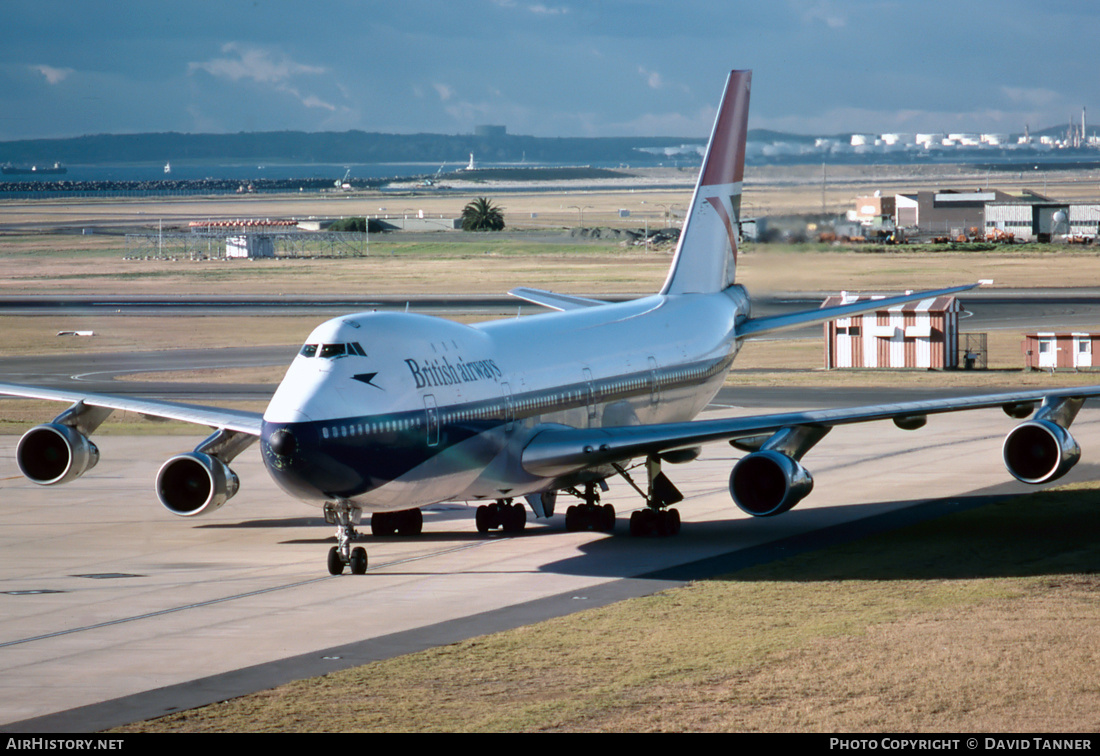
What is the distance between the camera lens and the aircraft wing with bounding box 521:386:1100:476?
29.9m

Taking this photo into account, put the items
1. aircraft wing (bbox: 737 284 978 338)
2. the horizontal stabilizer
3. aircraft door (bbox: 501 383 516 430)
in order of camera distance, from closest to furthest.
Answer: aircraft door (bbox: 501 383 516 430) → aircraft wing (bbox: 737 284 978 338) → the horizontal stabilizer

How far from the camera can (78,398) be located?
33938 mm

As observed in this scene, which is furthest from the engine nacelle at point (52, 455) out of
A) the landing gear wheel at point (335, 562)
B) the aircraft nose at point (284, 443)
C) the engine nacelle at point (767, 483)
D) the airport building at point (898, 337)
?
the airport building at point (898, 337)

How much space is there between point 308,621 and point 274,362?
5129 centimetres

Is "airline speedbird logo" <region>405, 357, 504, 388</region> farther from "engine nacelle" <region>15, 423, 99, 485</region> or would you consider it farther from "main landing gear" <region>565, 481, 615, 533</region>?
"engine nacelle" <region>15, 423, 99, 485</region>

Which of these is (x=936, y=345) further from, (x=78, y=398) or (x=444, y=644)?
(x=444, y=644)

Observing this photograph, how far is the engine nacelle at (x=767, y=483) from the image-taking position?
2859cm

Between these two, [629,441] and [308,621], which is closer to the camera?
[308,621]

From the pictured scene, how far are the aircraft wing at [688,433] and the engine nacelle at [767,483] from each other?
1099 mm

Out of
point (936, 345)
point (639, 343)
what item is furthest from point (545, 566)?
point (936, 345)

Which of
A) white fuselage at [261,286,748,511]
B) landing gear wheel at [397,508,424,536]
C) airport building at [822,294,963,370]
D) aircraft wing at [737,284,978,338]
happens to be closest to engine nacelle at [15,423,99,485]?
landing gear wheel at [397,508,424,536]

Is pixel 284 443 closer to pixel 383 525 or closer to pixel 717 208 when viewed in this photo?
pixel 383 525

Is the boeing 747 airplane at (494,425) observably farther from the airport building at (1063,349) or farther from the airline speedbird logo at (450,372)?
the airport building at (1063,349)

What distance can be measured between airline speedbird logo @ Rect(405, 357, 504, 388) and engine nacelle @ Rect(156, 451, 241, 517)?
6.12m
